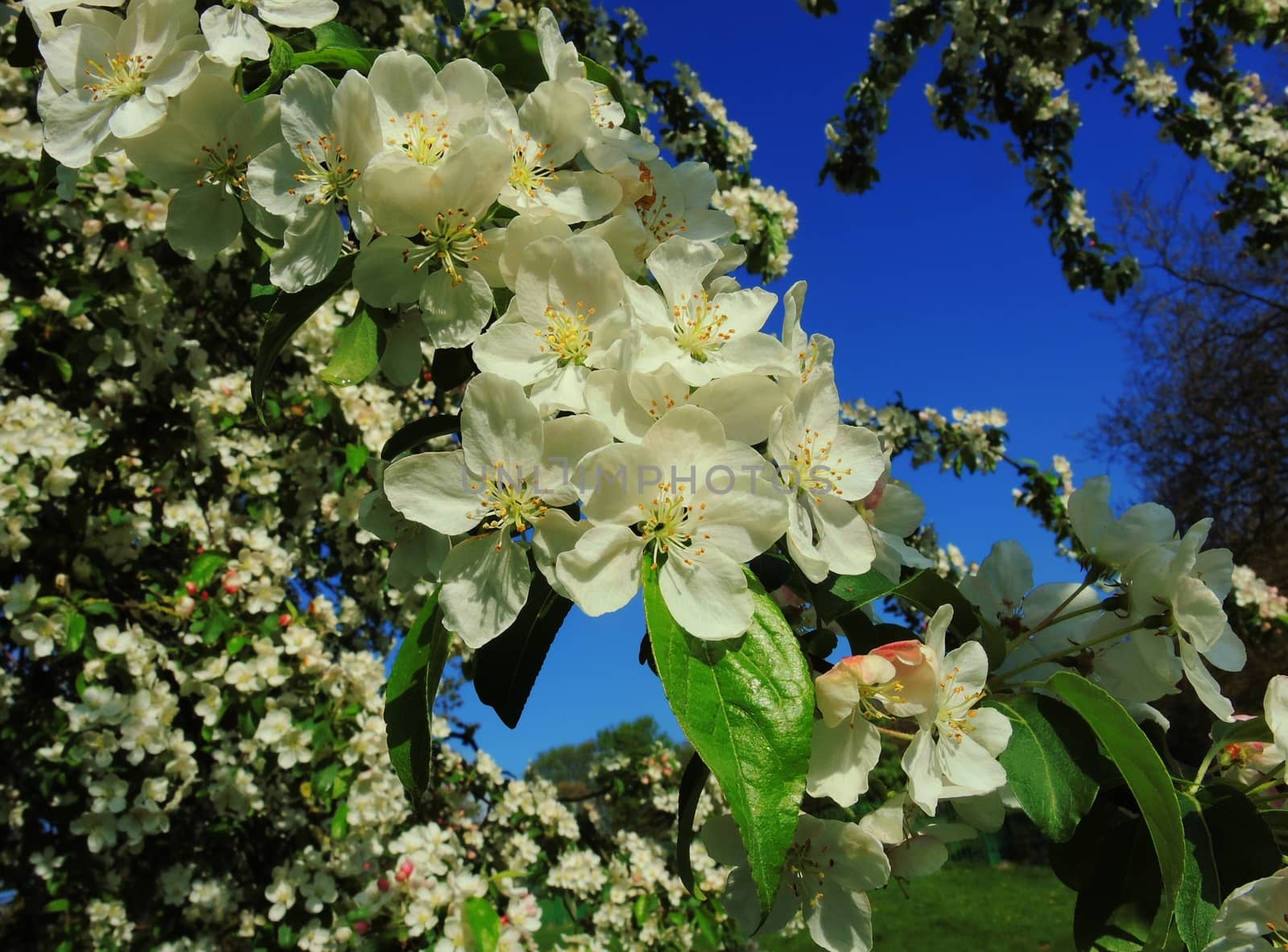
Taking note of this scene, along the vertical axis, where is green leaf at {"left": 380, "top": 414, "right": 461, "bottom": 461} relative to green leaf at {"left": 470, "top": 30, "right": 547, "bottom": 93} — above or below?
below

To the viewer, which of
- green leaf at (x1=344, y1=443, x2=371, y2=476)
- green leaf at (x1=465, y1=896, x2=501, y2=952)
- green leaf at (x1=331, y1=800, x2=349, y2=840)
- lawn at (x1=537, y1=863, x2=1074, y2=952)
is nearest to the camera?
green leaf at (x1=465, y1=896, x2=501, y2=952)

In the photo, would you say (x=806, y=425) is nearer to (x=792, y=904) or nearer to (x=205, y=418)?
(x=792, y=904)

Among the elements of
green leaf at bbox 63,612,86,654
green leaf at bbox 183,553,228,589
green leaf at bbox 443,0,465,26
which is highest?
green leaf at bbox 183,553,228,589

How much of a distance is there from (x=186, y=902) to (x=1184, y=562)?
11.8 feet

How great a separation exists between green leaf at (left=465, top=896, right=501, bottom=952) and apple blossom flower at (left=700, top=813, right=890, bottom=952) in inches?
60.9

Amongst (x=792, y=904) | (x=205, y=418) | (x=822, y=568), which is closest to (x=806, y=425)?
(x=822, y=568)

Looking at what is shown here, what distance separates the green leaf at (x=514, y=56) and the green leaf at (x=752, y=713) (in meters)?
0.83

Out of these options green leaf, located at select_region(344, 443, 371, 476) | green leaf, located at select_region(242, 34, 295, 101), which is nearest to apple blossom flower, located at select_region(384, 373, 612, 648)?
green leaf, located at select_region(242, 34, 295, 101)

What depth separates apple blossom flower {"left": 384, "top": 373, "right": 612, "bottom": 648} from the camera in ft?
2.69

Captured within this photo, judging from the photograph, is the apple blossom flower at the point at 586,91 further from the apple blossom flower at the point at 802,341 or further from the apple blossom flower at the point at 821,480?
the apple blossom flower at the point at 821,480

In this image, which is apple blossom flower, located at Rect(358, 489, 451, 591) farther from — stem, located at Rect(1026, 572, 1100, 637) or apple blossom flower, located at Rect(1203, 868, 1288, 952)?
apple blossom flower, located at Rect(1203, 868, 1288, 952)

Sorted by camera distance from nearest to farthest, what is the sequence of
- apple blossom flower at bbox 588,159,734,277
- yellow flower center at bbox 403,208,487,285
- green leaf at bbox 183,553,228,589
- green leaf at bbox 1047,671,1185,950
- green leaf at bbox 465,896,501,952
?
green leaf at bbox 1047,671,1185,950, yellow flower center at bbox 403,208,487,285, apple blossom flower at bbox 588,159,734,277, green leaf at bbox 465,896,501,952, green leaf at bbox 183,553,228,589

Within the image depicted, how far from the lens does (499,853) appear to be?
4000 mm

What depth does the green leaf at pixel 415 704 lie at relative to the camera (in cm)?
84
